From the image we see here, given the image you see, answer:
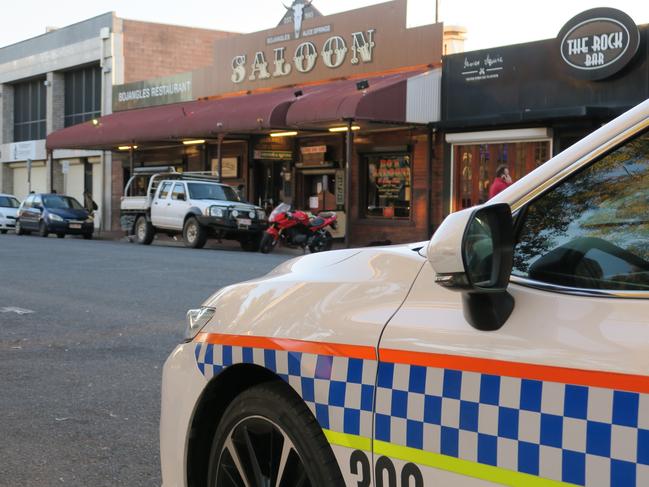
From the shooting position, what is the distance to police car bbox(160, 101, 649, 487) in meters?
2.06

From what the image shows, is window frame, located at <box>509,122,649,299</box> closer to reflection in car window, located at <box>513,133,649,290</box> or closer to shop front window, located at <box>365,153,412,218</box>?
reflection in car window, located at <box>513,133,649,290</box>

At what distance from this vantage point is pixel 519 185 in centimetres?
243

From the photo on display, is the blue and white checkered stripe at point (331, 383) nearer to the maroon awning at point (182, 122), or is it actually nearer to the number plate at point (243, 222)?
the number plate at point (243, 222)

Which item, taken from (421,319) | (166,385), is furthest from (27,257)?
(421,319)

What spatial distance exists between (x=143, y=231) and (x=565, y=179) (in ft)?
84.5

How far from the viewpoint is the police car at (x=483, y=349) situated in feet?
6.77

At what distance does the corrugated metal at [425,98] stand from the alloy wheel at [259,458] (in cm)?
2123

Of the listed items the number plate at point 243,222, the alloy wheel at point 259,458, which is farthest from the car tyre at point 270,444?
the number plate at point 243,222

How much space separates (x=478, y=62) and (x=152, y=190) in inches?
397

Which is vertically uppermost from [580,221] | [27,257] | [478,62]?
[478,62]

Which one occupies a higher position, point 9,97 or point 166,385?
point 9,97

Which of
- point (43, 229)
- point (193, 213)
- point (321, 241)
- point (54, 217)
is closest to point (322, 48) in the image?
point (193, 213)

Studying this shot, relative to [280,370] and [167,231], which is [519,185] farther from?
[167,231]

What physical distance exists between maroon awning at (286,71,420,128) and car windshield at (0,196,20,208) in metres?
18.8
